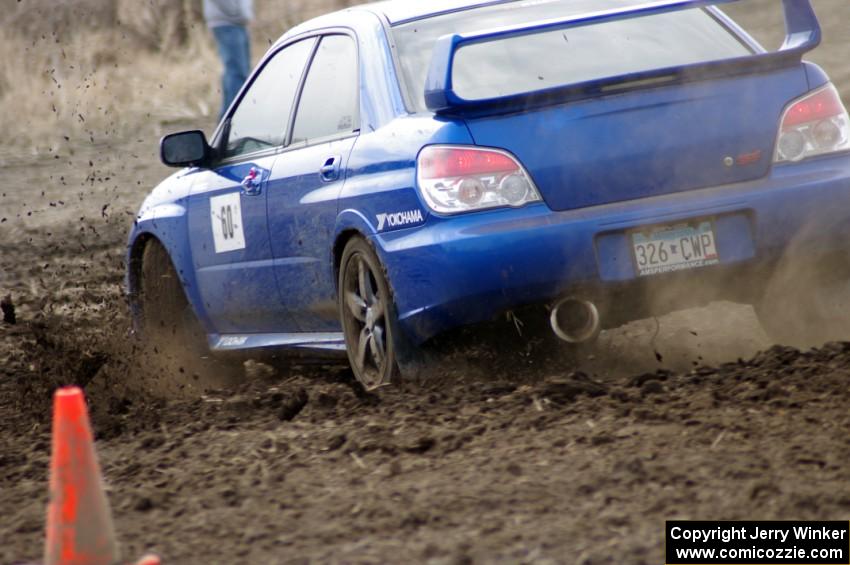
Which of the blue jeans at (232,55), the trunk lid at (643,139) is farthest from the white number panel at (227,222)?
the blue jeans at (232,55)

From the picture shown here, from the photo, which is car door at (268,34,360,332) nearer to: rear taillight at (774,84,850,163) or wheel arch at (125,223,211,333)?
wheel arch at (125,223,211,333)

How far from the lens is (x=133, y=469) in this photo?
5949 mm

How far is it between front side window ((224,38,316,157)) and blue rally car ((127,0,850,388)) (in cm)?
54

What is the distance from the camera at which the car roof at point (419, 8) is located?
7.22 metres

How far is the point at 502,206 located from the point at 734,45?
57.5 inches

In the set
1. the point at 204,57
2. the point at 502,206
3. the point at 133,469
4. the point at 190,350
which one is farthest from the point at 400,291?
the point at 204,57

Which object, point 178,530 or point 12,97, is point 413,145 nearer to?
point 178,530

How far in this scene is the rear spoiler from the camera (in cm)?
629

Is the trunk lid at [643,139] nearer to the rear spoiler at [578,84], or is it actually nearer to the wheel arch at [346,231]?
the rear spoiler at [578,84]

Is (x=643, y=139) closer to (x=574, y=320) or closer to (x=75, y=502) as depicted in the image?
(x=574, y=320)

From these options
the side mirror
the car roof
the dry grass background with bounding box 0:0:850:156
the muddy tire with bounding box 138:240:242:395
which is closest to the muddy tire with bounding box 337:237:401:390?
the car roof

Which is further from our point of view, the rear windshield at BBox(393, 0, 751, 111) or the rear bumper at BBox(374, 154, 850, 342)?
the rear windshield at BBox(393, 0, 751, 111)

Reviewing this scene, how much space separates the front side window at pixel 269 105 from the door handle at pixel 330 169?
682 millimetres

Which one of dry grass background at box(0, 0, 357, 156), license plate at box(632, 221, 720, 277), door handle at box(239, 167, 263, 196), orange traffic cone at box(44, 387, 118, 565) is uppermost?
dry grass background at box(0, 0, 357, 156)
